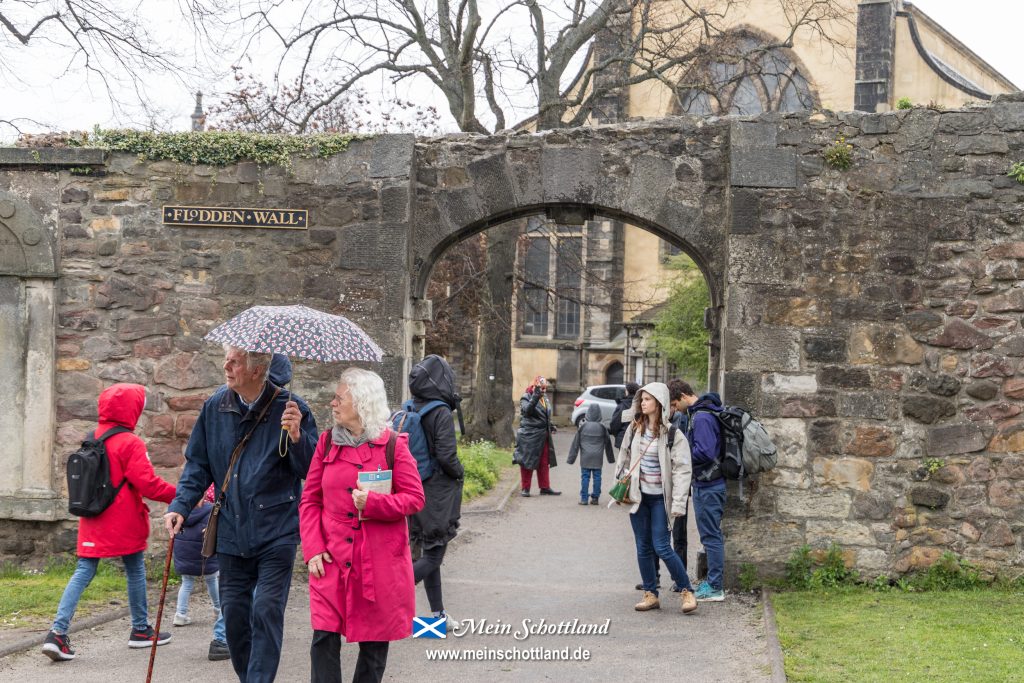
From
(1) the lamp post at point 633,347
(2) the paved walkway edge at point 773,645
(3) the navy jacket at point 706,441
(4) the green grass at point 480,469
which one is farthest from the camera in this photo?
(1) the lamp post at point 633,347

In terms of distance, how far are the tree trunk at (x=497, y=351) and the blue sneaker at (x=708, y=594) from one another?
13362mm

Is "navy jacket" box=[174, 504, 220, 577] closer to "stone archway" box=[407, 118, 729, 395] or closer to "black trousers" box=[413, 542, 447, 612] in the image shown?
"black trousers" box=[413, 542, 447, 612]

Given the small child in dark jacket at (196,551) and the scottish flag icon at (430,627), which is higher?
the small child in dark jacket at (196,551)

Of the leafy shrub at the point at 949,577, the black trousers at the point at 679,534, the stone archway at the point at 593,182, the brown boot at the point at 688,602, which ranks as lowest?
the brown boot at the point at 688,602

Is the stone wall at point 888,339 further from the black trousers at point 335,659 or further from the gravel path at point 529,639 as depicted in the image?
the black trousers at point 335,659

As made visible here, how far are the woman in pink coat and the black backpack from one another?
2022 mm

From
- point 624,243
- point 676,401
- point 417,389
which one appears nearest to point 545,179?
point 676,401

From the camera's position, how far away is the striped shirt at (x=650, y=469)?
24.7ft

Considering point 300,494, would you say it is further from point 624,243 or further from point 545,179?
point 624,243

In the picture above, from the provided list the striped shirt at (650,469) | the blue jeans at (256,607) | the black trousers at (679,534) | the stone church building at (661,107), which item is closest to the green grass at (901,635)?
the black trousers at (679,534)

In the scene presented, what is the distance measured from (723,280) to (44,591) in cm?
560

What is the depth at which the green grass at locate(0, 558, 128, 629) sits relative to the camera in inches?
290

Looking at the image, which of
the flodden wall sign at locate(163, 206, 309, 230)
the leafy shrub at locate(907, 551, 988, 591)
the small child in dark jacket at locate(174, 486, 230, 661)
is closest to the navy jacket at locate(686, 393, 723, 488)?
the leafy shrub at locate(907, 551, 988, 591)

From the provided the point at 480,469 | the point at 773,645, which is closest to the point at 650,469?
the point at 773,645
